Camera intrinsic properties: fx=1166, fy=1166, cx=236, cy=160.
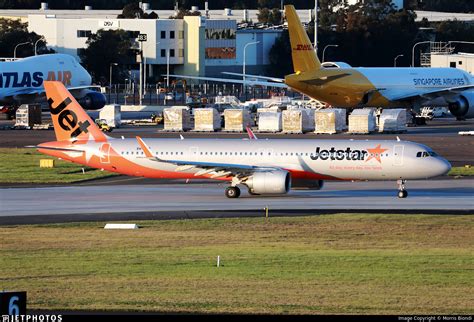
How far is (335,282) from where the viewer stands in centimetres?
3102

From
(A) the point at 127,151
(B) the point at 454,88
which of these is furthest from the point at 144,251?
(B) the point at 454,88

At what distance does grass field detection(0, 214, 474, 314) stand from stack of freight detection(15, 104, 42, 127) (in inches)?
2274

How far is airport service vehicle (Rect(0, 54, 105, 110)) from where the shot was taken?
110m

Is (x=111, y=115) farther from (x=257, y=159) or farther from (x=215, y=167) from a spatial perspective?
(x=215, y=167)

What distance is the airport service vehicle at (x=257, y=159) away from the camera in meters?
52.8

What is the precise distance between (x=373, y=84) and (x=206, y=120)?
53.5 feet

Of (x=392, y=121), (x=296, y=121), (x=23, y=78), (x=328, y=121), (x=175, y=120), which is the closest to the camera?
(x=328, y=121)

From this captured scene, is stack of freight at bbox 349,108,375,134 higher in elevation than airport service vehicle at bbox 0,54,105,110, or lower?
lower

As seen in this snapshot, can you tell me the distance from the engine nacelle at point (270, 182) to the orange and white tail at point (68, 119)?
25.6 ft

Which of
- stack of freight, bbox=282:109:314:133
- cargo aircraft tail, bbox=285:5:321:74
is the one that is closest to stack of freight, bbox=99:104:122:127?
stack of freight, bbox=282:109:314:133

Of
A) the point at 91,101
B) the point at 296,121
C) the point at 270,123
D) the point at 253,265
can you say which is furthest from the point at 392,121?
the point at 253,265

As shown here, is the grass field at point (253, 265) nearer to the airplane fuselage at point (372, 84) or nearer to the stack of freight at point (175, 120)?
the stack of freight at point (175, 120)

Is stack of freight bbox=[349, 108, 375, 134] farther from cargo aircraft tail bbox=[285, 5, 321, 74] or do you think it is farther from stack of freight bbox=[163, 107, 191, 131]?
stack of freight bbox=[163, 107, 191, 131]

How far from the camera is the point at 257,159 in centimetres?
5369
